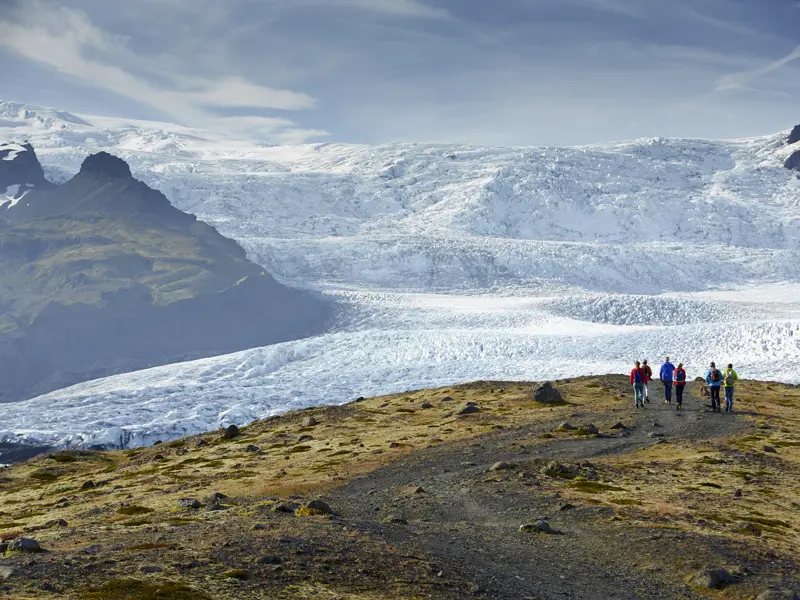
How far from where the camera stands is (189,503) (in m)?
20.7

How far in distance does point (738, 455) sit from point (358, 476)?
12.5 metres

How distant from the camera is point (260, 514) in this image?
18203 mm

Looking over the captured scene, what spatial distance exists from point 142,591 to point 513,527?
909cm

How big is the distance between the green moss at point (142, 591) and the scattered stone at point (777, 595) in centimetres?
868

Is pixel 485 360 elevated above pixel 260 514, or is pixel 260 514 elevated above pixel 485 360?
pixel 260 514

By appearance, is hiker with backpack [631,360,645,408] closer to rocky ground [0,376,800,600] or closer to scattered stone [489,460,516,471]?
rocky ground [0,376,800,600]

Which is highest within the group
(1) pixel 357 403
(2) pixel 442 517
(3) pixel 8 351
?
(2) pixel 442 517

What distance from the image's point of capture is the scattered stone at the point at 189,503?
20.3 metres

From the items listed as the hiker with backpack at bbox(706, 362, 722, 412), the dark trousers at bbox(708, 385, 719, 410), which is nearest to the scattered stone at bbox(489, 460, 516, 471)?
the hiker with backpack at bbox(706, 362, 722, 412)

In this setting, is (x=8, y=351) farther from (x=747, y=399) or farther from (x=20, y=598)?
(x=20, y=598)

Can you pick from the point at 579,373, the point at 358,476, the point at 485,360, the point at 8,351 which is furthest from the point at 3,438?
the point at 8,351

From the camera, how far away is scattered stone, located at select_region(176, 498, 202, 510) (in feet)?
66.6

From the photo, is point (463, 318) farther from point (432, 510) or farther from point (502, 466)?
point (432, 510)

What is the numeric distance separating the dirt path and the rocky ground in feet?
0.21
